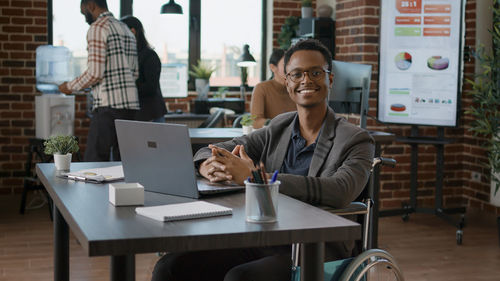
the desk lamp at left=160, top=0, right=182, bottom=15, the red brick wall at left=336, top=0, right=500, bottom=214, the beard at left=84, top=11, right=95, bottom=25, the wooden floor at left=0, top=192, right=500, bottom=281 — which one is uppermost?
the desk lamp at left=160, top=0, right=182, bottom=15

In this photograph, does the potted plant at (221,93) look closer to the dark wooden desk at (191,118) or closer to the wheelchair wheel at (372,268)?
the dark wooden desk at (191,118)

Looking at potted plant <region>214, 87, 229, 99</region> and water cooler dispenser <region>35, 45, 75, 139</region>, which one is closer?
water cooler dispenser <region>35, 45, 75, 139</region>

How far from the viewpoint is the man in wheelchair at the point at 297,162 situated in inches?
82.2

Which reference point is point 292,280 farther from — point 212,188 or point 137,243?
point 137,243

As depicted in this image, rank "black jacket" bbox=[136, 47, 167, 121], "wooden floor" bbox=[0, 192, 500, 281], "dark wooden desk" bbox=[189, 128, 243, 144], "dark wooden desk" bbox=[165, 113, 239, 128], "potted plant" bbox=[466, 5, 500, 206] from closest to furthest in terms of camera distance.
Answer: "wooden floor" bbox=[0, 192, 500, 281]
"dark wooden desk" bbox=[189, 128, 243, 144]
"potted plant" bbox=[466, 5, 500, 206]
"black jacket" bbox=[136, 47, 167, 121]
"dark wooden desk" bbox=[165, 113, 239, 128]

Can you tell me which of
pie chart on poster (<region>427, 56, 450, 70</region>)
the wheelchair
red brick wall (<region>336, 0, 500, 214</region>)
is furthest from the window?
the wheelchair

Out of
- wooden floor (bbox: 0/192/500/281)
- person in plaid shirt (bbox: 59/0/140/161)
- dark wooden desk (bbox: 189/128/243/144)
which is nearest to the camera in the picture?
wooden floor (bbox: 0/192/500/281)

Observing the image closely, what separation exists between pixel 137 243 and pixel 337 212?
0.87m

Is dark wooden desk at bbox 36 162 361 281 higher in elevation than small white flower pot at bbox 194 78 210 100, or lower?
lower

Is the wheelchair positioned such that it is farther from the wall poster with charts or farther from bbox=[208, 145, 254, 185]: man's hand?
the wall poster with charts

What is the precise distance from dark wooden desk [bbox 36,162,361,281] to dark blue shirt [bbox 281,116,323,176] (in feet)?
1.67

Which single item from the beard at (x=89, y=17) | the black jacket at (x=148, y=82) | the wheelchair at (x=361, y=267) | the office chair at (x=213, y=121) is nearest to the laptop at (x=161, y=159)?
the wheelchair at (x=361, y=267)

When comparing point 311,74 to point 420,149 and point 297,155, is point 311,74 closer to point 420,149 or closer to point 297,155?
point 297,155

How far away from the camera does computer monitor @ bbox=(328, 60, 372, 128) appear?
4031 mm
